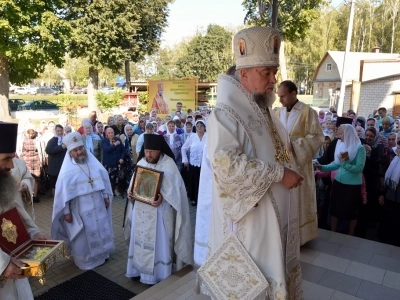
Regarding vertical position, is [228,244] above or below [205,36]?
below

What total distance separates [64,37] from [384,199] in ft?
59.4

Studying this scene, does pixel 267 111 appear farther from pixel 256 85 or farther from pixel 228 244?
pixel 228 244

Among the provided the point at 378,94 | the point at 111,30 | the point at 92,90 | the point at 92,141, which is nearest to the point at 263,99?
the point at 92,141

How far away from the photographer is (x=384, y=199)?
5.37 meters

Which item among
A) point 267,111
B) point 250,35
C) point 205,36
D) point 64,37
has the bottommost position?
point 267,111

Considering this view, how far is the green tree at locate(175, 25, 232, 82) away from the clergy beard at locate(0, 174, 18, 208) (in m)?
50.0

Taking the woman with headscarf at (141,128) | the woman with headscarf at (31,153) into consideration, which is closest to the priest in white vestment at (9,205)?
the woman with headscarf at (31,153)

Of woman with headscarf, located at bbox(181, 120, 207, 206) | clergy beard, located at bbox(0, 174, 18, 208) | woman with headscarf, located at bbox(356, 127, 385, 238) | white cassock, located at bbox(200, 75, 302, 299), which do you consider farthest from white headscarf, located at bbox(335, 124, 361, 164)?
clergy beard, located at bbox(0, 174, 18, 208)

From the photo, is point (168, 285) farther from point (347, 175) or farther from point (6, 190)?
point (347, 175)

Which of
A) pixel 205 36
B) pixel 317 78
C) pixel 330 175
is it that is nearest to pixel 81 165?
pixel 330 175

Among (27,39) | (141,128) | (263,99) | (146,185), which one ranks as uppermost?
(27,39)

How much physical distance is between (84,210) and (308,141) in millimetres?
3238

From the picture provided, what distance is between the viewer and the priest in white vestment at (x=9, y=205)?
7.27ft

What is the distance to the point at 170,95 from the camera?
48.5ft
